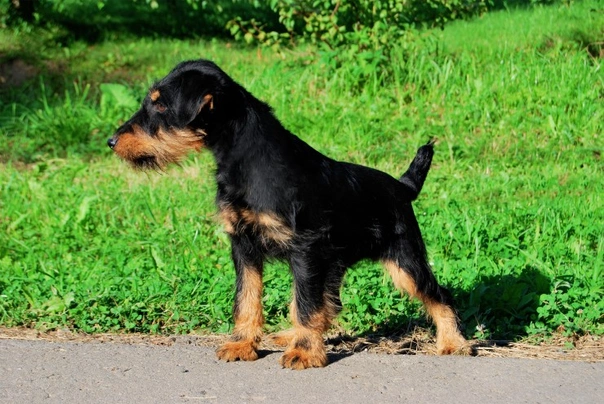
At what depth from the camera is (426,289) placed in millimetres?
5391

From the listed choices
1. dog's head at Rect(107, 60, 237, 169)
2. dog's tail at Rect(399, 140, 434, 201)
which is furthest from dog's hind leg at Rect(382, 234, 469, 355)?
dog's head at Rect(107, 60, 237, 169)

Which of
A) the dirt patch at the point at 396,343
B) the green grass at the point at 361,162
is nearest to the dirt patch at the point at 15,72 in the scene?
the green grass at the point at 361,162

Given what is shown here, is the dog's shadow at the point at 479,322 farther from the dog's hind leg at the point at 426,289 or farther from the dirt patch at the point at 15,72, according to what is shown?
the dirt patch at the point at 15,72

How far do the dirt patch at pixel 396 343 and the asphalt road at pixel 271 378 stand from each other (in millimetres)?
384

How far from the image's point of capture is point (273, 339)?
18.5 ft

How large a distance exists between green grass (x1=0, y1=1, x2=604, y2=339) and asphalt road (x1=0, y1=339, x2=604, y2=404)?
2.48ft

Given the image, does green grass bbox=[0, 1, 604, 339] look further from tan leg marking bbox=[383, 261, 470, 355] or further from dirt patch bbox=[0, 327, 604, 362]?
tan leg marking bbox=[383, 261, 470, 355]

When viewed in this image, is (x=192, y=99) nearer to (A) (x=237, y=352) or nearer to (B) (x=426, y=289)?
(A) (x=237, y=352)

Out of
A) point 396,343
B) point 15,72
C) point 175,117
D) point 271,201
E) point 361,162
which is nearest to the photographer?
point 271,201

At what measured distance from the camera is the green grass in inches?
235

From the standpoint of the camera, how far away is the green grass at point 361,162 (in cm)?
598

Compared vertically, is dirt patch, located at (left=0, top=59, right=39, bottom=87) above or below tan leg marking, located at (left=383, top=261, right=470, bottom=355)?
above

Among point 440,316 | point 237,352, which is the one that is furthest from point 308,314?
point 440,316

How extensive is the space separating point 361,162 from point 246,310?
13.3ft
